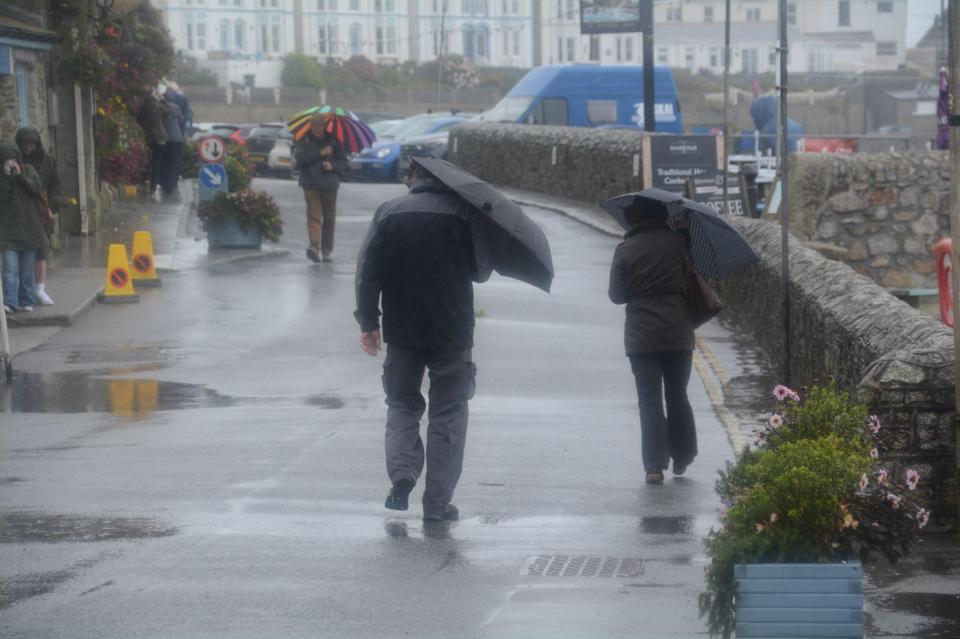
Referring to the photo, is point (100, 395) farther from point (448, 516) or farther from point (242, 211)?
point (242, 211)

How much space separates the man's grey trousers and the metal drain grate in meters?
0.82

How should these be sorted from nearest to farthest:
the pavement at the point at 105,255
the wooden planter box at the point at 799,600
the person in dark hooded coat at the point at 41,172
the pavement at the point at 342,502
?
the wooden planter box at the point at 799,600 < the pavement at the point at 342,502 < the pavement at the point at 105,255 < the person in dark hooded coat at the point at 41,172

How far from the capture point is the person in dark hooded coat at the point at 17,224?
1418cm

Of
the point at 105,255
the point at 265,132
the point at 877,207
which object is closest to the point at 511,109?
the point at 265,132

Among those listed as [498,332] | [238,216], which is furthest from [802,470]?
[238,216]

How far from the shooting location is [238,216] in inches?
807

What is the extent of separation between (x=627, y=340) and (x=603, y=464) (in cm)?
79

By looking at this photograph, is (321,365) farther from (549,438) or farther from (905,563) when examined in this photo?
(905,563)

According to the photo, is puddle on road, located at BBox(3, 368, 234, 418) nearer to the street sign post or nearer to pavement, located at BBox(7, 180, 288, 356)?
pavement, located at BBox(7, 180, 288, 356)

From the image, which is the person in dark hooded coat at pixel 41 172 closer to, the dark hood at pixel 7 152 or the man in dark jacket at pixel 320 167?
the dark hood at pixel 7 152

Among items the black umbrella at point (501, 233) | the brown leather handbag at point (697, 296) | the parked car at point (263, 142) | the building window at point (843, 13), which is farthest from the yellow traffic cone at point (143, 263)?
the building window at point (843, 13)

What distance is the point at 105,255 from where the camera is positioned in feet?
63.9

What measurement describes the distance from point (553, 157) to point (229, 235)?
1047 cm

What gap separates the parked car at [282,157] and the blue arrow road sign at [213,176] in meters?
16.7
